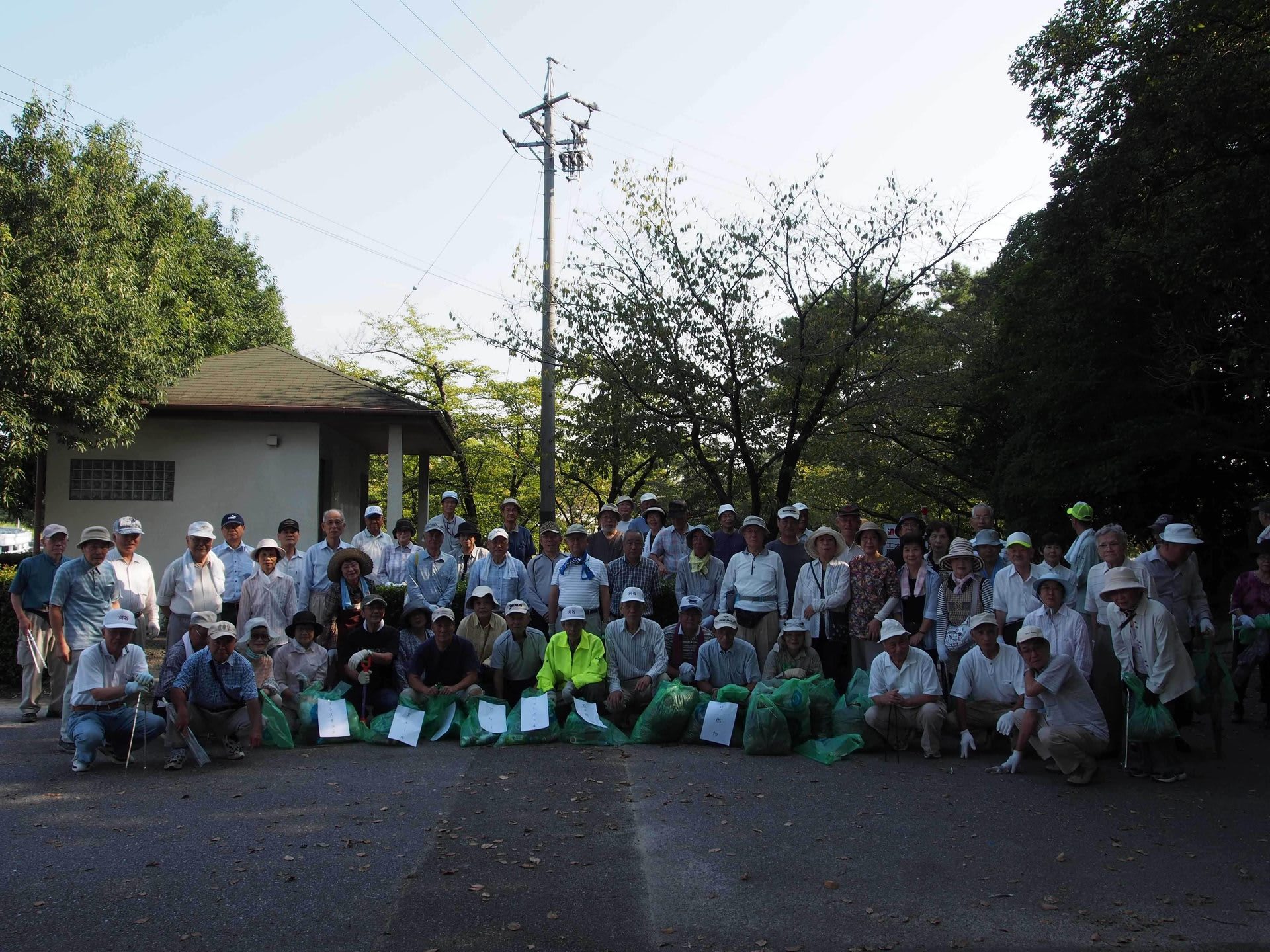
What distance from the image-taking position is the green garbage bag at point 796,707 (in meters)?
8.38

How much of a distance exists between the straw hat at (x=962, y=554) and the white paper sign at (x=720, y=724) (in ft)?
7.48

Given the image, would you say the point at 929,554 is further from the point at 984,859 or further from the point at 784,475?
the point at 784,475

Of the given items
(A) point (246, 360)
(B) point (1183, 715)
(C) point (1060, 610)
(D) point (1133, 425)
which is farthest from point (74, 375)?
(D) point (1133, 425)

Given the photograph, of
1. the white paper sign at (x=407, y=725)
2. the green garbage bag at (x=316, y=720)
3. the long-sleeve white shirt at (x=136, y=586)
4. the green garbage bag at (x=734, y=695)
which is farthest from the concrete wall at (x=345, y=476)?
the green garbage bag at (x=734, y=695)

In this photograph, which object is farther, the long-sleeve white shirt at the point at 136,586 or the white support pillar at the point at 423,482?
the white support pillar at the point at 423,482

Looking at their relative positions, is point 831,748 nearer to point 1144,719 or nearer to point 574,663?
point 1144,719

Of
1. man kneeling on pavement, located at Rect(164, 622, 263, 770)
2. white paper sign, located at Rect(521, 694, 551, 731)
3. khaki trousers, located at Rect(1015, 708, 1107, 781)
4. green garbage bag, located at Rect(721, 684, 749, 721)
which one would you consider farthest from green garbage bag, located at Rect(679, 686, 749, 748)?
man kneeling on pavement, located at Rect(164, 622, 263, 770)

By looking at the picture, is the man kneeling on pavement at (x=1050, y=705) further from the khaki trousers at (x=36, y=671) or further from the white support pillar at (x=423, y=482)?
the white support pillar at (x=423, y=482)

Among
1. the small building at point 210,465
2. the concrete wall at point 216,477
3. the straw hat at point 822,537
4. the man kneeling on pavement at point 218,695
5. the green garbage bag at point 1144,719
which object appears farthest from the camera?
the concrete wall at point 216,477

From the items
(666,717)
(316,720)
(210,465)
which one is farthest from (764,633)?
(210,465)

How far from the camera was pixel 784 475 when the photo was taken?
52.5ft

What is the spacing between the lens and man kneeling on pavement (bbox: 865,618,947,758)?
26.5 ft

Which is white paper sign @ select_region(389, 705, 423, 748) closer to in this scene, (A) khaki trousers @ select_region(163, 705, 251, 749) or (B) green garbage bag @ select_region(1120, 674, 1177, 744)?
(A) khaki trousers @ select_region(163, 705, 251, 749)

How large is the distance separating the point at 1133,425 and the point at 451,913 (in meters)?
14.1
